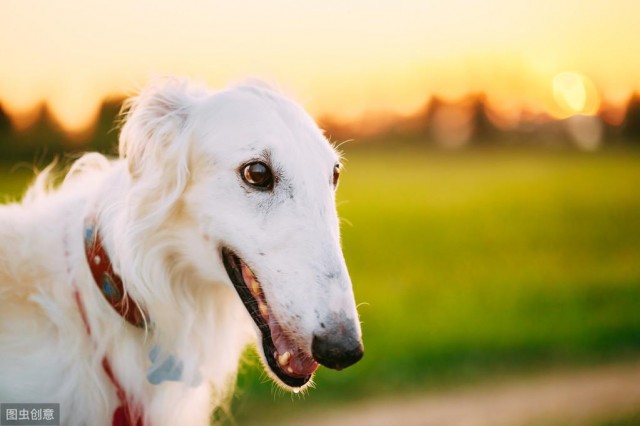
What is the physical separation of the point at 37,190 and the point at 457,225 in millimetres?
12145

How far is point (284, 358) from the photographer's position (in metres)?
2.61

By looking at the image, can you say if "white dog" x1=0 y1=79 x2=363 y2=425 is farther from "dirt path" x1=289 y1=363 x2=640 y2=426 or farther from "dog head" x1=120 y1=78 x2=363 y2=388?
"dirt path" x1=289 y1=363 x2=640 y2=426

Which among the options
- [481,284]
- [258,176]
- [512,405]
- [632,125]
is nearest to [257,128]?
[258,176]

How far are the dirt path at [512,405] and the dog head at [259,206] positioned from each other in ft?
9.95

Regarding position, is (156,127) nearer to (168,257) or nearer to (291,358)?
(168,257)

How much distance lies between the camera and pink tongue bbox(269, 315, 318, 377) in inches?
102

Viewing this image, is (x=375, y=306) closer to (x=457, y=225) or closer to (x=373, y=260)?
(x=373, y=260)

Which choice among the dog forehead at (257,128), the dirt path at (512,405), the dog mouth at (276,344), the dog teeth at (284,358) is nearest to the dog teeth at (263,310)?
the dog mouth at (276,344)

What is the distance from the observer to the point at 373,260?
437 inches

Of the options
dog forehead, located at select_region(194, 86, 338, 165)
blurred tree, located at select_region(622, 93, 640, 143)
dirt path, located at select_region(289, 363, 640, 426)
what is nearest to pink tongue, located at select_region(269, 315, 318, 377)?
dog forehead, located at select_region(194, 86, 338, 165)

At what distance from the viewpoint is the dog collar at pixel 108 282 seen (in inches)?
110

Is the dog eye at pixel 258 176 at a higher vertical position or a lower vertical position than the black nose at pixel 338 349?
higher

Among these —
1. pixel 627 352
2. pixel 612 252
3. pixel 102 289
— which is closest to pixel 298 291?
pixel 102 289

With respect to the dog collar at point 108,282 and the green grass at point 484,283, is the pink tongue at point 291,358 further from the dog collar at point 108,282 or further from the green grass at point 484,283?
the green grass at point 484,283
